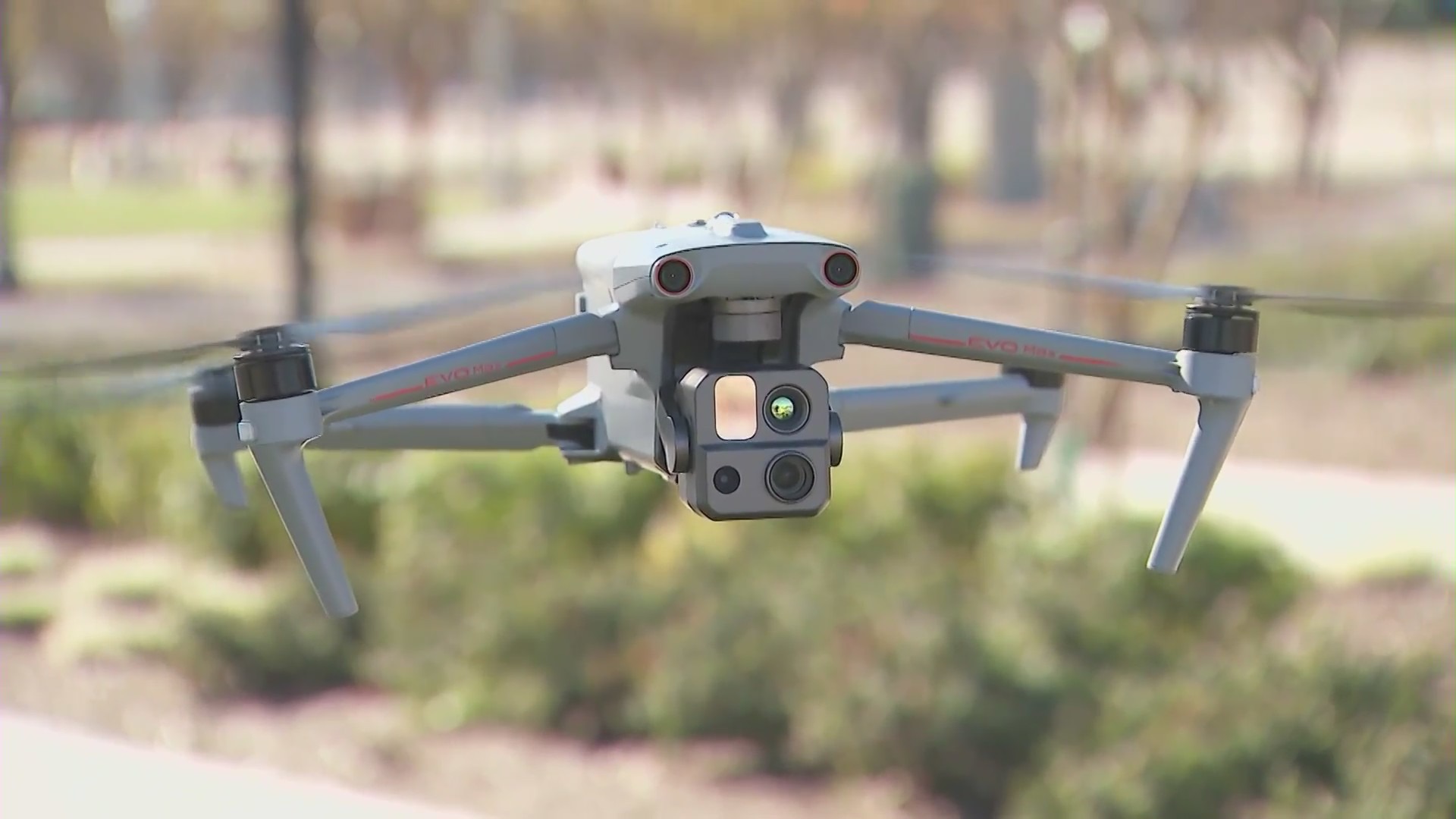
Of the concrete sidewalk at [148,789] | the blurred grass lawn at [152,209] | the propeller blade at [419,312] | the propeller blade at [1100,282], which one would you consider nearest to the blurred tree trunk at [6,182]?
the blurred grass lawn at [152,209]

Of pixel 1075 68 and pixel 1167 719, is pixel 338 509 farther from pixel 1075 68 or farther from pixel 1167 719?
pixel 1075 68

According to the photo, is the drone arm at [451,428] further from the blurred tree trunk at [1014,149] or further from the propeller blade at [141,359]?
the blurred tree trunk at [1014,149]

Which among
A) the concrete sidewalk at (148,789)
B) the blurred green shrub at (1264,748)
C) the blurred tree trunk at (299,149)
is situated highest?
the blurred tree trunk at (299,149)

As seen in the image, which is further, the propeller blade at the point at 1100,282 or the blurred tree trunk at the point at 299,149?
the blurred tree trunk at the point at 299,149

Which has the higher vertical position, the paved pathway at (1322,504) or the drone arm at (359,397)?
the drone arm at (359,397)

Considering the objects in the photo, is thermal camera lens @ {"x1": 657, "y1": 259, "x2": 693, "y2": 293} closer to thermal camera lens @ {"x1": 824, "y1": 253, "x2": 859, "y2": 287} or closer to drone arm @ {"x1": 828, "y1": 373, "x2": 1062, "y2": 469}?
thermal camera lens @ {"x1": 824, "y1": 253, "x2": 859, "y2": 287}

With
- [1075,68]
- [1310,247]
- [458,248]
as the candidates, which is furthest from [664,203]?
[1075,68]

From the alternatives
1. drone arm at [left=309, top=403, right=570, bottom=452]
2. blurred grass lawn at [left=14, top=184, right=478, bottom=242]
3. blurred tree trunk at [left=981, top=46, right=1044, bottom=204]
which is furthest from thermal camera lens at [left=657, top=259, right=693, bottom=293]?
blurred grass lawn at [left=14, top=184, right=478, bottom=242]
